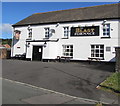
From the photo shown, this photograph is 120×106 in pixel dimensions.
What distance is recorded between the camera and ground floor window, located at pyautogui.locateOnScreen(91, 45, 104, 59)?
20169 mm

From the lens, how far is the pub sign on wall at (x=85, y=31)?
20641 mm

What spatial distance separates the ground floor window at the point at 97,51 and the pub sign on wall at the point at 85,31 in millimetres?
1617

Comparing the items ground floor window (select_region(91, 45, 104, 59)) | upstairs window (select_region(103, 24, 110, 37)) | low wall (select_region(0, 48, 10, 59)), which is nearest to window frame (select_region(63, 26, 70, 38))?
ground floor window (select_region(91, 45, 104, 59))

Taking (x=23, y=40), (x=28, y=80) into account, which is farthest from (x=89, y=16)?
(x=28, y=80)

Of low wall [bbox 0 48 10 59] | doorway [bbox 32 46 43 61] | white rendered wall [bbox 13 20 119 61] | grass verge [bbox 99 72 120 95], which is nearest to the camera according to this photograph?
grass verge [bbox 99 72 120 95]

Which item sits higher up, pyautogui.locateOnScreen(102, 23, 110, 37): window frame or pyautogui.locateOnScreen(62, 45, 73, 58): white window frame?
pyautogui.locateOnScreen(102, 23, 110, 37): window frame

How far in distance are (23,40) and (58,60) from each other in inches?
292

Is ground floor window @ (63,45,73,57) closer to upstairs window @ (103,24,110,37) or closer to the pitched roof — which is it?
the pitched roof

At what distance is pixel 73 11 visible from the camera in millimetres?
25531

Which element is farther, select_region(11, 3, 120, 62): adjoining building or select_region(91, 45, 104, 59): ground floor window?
select_region(91, 45, 104, 59): ground floor window

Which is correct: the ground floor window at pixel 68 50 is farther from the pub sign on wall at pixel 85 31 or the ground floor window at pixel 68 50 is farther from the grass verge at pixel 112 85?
the grass verge at pixel 112 85

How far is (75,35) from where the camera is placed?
21.8 metres

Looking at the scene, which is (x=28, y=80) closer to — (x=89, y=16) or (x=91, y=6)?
(x=89, y=16)

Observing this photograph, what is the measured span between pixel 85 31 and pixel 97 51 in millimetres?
3018
